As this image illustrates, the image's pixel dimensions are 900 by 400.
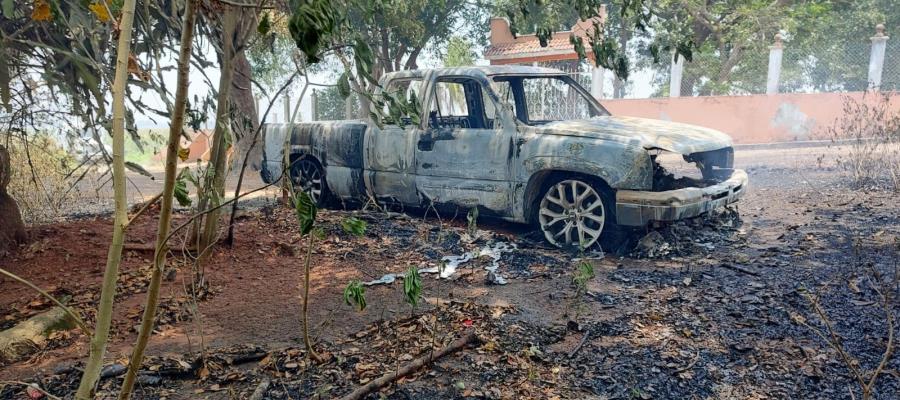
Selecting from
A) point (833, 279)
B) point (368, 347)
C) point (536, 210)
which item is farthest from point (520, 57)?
point (368, 347)

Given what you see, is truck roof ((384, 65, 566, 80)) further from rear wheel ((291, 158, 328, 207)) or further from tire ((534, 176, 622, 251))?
rear wheel ((291, 158, 328, 207))

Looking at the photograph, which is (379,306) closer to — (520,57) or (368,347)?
(368,347)

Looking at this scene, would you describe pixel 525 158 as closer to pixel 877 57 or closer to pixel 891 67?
pixel 877 57

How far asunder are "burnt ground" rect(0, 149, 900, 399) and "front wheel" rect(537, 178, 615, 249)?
189 millimetres

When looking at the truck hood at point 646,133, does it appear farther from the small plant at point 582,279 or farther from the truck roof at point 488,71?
the small plant at point 582,279

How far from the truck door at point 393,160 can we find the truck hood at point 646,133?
1.48 metres

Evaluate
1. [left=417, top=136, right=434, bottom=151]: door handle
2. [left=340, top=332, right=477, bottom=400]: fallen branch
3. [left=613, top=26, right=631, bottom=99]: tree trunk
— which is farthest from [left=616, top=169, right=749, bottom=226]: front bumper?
[left=613, top=26, right=631, bottom=99]: tree trunk

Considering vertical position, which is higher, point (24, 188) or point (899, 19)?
point (899, 19)

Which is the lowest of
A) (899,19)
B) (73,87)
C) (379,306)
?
(379,306)

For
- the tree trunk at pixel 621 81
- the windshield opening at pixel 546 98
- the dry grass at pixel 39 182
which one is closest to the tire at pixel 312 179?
the dry grass at pixel 39 182

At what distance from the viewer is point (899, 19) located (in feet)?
67.8

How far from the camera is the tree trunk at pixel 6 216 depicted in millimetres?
5207

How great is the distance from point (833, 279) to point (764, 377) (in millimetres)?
1785

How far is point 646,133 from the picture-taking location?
17.6 ft
